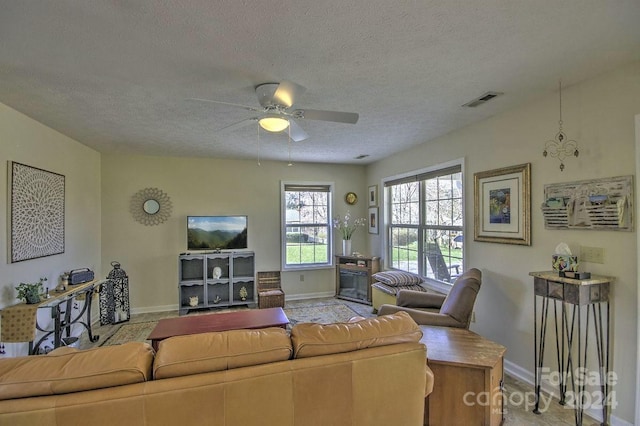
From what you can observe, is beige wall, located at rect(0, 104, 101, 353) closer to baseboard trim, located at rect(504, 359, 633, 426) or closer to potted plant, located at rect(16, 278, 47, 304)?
potted plant, located at rect(16, 278, 47, 304)

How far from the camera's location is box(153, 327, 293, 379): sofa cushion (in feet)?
4.40

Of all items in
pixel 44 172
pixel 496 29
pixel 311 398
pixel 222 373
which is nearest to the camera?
pixel 222 373

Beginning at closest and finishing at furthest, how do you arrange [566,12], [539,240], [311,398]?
[311,398]
[566,12]
[539,240]

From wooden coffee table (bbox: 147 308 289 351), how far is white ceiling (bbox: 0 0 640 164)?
2.08 m

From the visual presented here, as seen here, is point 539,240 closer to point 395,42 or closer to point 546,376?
point 546,376

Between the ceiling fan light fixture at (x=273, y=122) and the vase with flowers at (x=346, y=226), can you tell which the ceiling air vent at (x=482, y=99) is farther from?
the vase with flowers at (x=346, y=226)

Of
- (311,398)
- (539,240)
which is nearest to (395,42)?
(311,398)

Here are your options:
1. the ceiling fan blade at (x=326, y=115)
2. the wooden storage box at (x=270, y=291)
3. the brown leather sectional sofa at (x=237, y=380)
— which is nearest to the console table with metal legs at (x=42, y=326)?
A: the brown leather sectional sofa at (x=237, y=380)

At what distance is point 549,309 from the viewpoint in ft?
8.80

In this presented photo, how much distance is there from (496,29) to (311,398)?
2123 mm

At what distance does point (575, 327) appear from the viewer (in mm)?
2488

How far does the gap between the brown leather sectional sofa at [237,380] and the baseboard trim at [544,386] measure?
1.63 metres

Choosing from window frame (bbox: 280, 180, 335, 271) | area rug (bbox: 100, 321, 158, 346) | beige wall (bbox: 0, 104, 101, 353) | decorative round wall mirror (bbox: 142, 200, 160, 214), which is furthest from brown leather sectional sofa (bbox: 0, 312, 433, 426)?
window frame (bbox: 280, 180, 335, 271)

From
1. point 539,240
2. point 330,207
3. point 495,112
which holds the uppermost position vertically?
point 495,112
